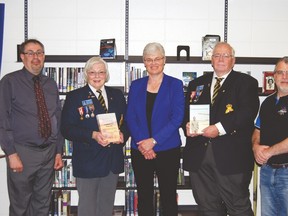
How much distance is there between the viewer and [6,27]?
442cm

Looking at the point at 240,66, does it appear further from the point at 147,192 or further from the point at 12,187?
the point at 12,187

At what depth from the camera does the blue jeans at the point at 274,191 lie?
2.61 meters

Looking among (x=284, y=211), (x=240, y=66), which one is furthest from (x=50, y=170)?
(x=240, y=66)

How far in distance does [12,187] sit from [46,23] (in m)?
2.23

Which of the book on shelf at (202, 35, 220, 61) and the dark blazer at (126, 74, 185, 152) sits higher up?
the book on shelf at (202, 35, 220, 61)

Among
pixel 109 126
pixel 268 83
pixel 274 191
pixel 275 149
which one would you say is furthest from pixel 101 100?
pixel 268 83

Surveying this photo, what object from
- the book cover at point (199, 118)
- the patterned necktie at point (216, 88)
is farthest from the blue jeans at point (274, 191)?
the patterned necktie at point (216, 88)

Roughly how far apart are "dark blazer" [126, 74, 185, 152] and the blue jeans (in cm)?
83

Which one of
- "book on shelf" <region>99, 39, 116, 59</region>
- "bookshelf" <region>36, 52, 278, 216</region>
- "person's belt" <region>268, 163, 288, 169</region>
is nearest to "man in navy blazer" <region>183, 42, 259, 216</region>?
"person's belt" <region>268, 163, 288, 169</region>

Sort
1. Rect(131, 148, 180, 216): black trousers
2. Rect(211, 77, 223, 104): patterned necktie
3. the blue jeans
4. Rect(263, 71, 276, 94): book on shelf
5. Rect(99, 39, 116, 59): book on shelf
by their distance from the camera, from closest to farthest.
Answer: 1. the blue jeans
2. Rect(211, 77, 223, 104): patterned necktie
3. Rect(131, 148, 180, 216): black trousers
4. Rect(99, 39, 116, 59): book on shelf
5. Rect(263, 71, 276, 94): book on shelf

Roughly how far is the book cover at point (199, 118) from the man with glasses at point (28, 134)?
1.37 metres

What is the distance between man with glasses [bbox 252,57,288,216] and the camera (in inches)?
103

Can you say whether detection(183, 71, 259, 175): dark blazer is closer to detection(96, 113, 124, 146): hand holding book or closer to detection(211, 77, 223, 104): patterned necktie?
detection(211, 77, 223, 104): patterned necktie

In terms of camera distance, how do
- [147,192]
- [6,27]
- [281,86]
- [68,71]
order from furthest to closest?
[6,27] → [68,71] → [147,192] → [281,86]
